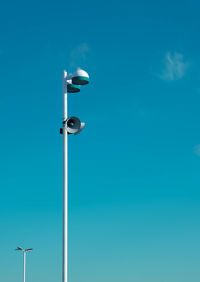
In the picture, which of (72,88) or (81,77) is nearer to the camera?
(81,77)

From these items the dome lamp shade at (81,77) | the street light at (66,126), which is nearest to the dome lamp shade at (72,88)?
the street light at (66,126)

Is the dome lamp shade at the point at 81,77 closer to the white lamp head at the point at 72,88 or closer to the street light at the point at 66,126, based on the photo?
the street light at the point at 66,126

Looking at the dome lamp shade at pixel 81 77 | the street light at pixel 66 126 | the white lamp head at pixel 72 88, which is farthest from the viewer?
the white lamp head at pixel 72 88

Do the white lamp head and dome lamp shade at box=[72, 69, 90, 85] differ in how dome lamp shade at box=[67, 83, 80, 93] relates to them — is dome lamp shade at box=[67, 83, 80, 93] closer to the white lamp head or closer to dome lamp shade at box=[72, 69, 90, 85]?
the white lamp head

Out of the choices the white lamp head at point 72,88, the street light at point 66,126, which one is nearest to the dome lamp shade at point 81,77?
the street light at point 66,126

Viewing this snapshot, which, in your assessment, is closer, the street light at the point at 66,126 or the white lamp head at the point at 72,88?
the street light at the point at 66,126

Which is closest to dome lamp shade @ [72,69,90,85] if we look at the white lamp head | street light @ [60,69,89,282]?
street light @ [60,69,89,282]

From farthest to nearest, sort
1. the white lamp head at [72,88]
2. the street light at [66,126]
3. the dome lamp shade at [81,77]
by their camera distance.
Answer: the white lamp head at [72,88] < the dome lamp shade at [81,77] < the street light at [66,126]

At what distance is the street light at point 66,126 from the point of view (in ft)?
64.3

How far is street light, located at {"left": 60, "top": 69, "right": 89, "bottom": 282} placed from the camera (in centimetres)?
1959

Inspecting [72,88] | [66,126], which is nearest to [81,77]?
[72,88]

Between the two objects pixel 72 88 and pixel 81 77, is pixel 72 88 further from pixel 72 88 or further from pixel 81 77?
pixel 81 77

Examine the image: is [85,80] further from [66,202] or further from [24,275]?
[24,275]

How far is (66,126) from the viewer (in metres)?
20.6
